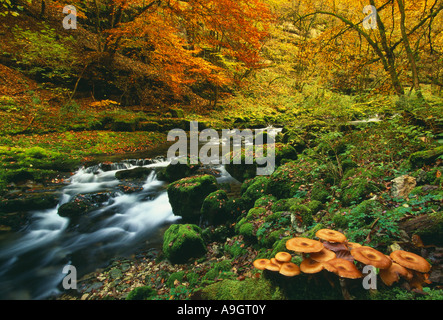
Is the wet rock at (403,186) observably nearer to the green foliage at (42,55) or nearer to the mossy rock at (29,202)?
the mossy rock at (29,202)

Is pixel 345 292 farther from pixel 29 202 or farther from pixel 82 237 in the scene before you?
pixel 29 202

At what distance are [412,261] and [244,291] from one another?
1.64 meters

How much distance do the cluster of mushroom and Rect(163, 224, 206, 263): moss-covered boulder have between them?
2.79 metres

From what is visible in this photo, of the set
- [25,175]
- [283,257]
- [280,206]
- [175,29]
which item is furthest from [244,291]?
[175,29]

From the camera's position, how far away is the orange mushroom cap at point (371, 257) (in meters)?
1.68

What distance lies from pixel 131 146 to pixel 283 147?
8.40 metres

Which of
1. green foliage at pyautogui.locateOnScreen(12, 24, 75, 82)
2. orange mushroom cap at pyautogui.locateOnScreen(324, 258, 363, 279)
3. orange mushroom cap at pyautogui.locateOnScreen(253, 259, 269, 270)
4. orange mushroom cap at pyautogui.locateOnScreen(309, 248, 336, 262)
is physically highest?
green foliage at pyautogui.locateOnScreen(12, 24, 75, 82)

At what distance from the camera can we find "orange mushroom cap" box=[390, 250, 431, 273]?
67.1 inches

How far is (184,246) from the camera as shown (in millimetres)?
4469

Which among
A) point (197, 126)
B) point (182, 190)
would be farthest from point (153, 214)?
point (197, 126)

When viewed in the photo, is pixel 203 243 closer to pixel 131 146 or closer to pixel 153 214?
pixel 153 214

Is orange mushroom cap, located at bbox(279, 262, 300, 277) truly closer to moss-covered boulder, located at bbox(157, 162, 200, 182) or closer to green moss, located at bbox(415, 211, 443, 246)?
green moss, located at bbox(415, 211, 443, 246)

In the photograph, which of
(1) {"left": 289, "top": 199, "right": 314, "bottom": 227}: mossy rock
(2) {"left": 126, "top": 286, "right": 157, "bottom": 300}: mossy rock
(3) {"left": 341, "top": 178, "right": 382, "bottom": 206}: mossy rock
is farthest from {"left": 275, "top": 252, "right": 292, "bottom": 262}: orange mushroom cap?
(2) {"left": 126, "top": 286, "right": 157, "bottom": 300}: mossy rock

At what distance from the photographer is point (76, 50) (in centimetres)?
1383
